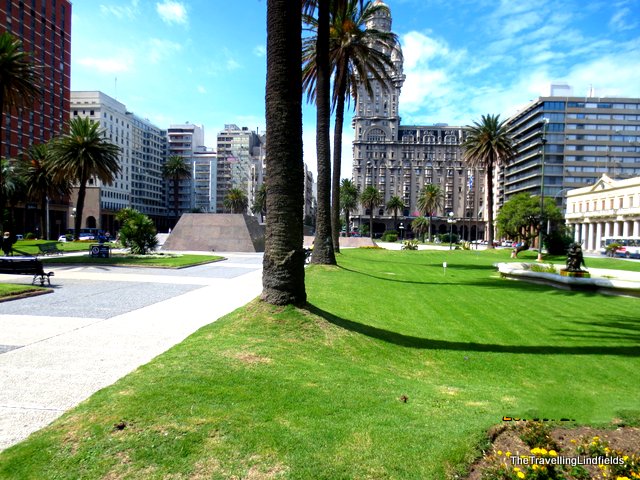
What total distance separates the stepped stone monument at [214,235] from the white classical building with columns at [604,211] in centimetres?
6110

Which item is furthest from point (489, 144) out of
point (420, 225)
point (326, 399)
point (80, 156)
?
point (420, 225)

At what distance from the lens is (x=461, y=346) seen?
906cm

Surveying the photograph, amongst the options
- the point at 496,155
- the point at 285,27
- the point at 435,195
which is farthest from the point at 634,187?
the point at 285,27

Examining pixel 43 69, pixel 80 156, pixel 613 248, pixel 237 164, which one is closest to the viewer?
pixel 80 156

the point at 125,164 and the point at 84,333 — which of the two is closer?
the point at 84,333

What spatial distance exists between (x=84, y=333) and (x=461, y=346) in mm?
7265

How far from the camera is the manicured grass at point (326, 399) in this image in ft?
11.7

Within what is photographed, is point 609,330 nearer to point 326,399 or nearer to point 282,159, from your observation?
point 282,159

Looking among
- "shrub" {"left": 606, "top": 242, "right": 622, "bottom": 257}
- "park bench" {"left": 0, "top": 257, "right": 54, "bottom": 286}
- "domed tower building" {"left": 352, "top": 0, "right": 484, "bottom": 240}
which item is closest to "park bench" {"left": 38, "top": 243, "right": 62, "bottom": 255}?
"park bench" {"left": 0, "top": 257, "right": 54, "bottom": 286}

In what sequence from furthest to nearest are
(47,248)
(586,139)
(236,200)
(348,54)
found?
(236,200)
(586,139)
(47,248)
(348,54)

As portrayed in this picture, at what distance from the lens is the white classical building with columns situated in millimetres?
70188

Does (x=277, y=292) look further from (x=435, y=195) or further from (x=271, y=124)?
(x=435, y=195)

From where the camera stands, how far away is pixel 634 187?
6962cm

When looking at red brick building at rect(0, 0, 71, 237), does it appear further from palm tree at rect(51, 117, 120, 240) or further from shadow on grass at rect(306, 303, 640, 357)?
shadow on grass at rect(306, 303, 640, 357)
